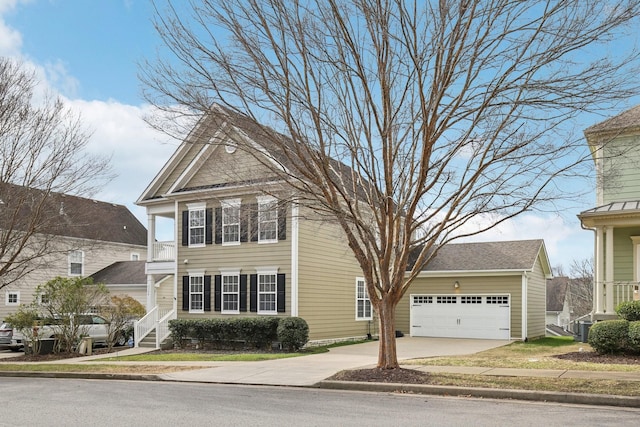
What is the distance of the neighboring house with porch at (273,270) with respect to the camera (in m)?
22.8

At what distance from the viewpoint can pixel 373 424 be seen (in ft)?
27.8

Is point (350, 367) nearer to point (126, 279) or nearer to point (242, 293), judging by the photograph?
point (242, 293)

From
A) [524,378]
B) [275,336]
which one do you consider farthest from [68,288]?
[524,378]

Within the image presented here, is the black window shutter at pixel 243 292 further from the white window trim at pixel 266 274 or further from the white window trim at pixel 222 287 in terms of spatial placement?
the white window trim at pixel 266 274

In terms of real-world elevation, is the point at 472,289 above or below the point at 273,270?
below

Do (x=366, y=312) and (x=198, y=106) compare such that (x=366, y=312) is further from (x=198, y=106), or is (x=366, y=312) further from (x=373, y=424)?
(x=373, y=424)

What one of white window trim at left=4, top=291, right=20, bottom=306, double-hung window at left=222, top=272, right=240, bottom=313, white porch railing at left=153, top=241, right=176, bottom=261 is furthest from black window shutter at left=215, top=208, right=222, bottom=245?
white window trim at left=4, top=291, right=20, bottom=306

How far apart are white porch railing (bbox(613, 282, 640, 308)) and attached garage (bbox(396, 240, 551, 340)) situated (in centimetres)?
580

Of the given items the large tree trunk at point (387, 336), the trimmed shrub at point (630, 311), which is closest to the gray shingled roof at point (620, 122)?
the trimmed shrub at point (630, 311)

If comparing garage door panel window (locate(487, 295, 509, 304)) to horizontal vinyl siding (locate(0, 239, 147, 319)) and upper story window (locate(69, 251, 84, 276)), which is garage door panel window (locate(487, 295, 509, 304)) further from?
upper story window (locate(69, 251, 84, 276))

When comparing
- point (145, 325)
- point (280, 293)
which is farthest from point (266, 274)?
point (145, 325)

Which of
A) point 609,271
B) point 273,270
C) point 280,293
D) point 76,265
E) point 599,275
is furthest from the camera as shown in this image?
point 76,265

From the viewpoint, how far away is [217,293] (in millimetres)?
24016

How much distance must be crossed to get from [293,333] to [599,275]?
9.61m
